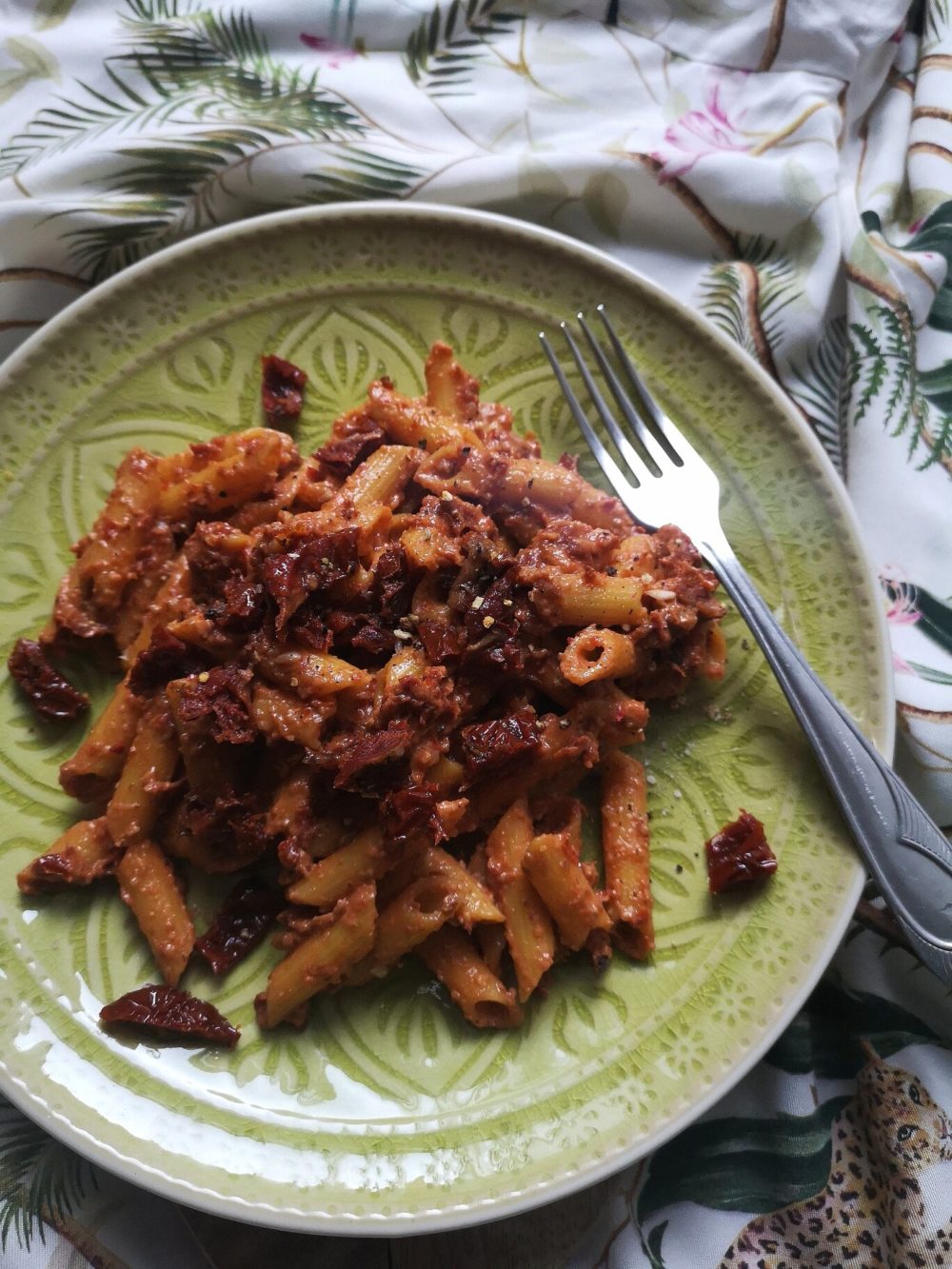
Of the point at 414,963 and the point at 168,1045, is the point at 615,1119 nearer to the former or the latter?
the point at 414,963

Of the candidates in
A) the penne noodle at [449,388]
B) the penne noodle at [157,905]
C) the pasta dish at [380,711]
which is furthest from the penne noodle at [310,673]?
the penne noodle at [449,388]

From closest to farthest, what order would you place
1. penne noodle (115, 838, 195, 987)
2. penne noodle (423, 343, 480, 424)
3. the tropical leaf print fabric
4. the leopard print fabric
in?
penne noodle (115, 838, 195, 987)
the leopard print fabric
the tropical leaf print fabric
penne noodle (423, 343, 480, 424)

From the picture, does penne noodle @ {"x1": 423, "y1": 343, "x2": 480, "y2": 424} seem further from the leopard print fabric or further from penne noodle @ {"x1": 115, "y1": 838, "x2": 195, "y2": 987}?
the leopard print fabric

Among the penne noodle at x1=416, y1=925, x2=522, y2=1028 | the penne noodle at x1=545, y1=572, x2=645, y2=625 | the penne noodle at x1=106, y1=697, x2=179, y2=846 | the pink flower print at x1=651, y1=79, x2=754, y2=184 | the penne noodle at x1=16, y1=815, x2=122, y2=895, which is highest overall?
the pink flower print at x1=651, y1=79, x2=754, y2=184

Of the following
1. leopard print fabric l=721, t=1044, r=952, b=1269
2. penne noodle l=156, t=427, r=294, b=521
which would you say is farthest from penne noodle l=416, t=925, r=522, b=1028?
penne noodle l=156, t=427, r=294, b=521

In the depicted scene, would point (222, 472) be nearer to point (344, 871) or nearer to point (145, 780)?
point (145, 780)

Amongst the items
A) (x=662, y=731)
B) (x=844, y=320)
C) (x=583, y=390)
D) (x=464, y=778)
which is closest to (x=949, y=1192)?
(x=662, y=731)

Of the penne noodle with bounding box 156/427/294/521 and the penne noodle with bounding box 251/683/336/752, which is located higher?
the penne noodle with bounding box 156/427/294/521

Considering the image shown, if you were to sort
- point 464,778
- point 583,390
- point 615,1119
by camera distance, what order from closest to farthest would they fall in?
1. point 615,1119
2. point 464,778
3. point 583,390
